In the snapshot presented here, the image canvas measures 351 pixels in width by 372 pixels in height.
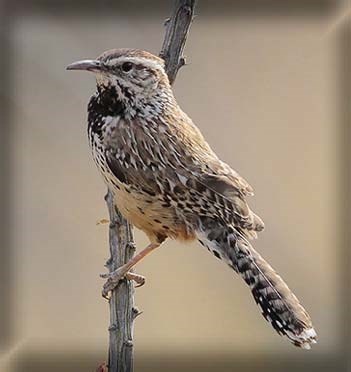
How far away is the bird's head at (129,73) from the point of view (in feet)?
4.30

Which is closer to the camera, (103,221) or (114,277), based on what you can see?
(114,277)

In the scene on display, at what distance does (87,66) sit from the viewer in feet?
4.17

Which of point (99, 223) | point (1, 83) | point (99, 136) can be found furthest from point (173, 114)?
point (1, 83)

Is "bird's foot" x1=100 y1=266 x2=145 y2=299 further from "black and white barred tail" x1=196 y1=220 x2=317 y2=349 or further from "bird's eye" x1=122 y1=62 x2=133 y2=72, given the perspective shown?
"bird's eye" x1=122 y1=62 x2=133 y2=72

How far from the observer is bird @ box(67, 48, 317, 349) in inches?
53.4

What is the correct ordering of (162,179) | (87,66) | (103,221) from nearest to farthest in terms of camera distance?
(87,66) < (162,179) < (103,221)

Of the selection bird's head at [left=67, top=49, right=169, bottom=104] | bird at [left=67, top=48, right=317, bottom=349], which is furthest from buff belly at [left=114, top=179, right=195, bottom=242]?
bird's head at [left=67, top=49, right=169, bottom=104]

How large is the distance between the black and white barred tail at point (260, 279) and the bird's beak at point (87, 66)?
347 mm

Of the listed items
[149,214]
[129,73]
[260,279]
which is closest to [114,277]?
[149,214]

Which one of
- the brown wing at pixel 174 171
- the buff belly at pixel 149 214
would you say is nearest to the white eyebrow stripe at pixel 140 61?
the brown wing at pixel 174 171

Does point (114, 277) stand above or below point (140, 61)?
below

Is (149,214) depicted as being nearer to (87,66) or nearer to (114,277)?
(114,277)

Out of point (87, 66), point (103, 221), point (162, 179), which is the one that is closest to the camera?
point (87, 66)

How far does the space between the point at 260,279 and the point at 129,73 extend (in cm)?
44
